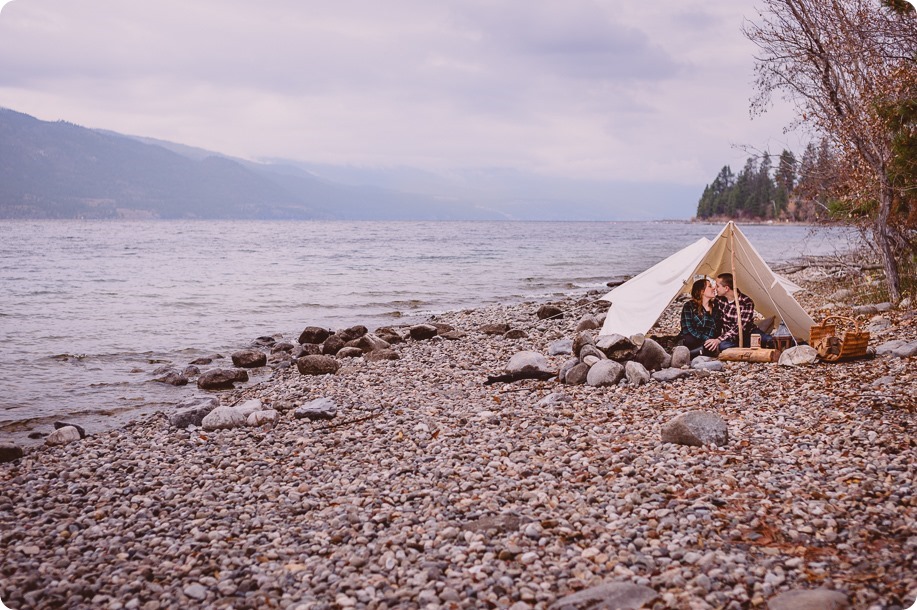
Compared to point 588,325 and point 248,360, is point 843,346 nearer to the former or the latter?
point 588,325

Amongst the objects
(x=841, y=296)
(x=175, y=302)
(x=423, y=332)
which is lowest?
(x=175, y=302)

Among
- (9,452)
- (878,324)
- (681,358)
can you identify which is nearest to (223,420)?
(9,452)

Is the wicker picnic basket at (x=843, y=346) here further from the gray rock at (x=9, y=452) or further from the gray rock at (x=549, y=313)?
the gray rock at (x=9, y=452)

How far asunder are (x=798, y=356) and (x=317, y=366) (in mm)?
9365

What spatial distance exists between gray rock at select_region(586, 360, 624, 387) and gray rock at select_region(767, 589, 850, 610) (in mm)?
6187

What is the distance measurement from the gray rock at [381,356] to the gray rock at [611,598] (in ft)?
34.2

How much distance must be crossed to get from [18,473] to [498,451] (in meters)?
6.19

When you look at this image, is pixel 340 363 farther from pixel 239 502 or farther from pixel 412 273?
pixel 412 273

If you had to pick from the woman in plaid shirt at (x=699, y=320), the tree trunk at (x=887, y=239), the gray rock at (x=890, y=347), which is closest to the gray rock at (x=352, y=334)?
the woman in plaid shirt at (x=699, y=320)

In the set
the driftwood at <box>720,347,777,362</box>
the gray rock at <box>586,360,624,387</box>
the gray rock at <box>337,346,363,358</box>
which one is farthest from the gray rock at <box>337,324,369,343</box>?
the driftwood at <box>720,347,777,362</box>

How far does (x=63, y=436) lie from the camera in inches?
373

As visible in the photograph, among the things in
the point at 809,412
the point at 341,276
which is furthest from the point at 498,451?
the point at 341,276

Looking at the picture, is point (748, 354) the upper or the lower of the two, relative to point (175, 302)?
upper

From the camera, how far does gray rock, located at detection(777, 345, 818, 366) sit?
10.7m
